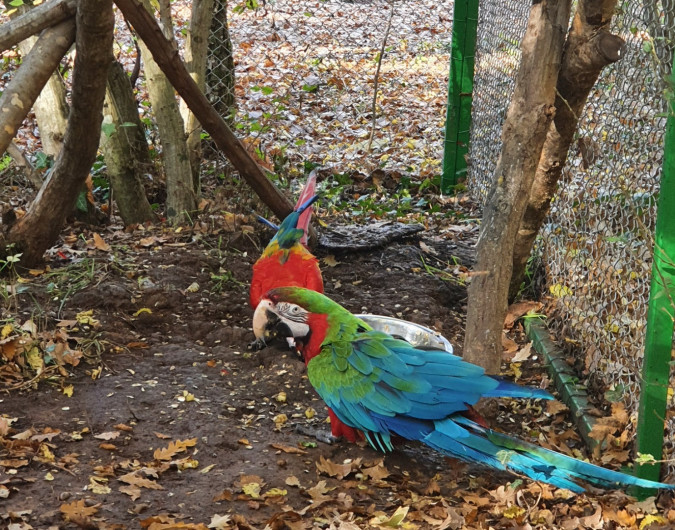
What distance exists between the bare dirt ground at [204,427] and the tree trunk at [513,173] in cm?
52

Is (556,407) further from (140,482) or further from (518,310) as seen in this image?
(140,482)

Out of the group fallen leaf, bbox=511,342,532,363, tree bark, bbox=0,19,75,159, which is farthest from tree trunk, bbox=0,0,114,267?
fallen leaf, bbox=511,342,532,363

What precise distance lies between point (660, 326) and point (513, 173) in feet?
2.40

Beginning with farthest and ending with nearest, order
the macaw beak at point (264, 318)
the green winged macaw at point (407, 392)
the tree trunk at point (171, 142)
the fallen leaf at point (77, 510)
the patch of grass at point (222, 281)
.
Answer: the tree trunk at point (171, 142)
the patch of grass at point (222, 281)
the macaw beak at point (264, 318)
the green winged macaw at point (407, 392)
the fallen leaf at point (77, 510)

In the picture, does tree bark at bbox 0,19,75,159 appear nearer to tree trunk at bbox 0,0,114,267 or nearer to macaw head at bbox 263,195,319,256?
tree trunk at bbox 0,0,114,267

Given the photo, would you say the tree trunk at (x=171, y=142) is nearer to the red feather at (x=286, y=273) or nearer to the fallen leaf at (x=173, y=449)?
the red feather at (x=286, y=273)

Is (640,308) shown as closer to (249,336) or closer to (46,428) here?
(249,336)

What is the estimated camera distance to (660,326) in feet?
7.70

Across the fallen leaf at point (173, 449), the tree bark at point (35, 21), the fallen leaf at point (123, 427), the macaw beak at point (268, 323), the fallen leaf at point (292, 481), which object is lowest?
the fallen leaf at point (292, 481)

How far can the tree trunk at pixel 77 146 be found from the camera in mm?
3500

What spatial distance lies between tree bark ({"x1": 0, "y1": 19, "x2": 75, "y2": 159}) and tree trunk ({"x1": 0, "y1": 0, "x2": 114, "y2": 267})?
0.10 metres

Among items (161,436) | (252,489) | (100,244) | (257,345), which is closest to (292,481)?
(252,489)

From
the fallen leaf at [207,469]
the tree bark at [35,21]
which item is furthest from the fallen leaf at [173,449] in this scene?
the tree bark at [35,21]

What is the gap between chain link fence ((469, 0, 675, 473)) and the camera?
8.73ft
